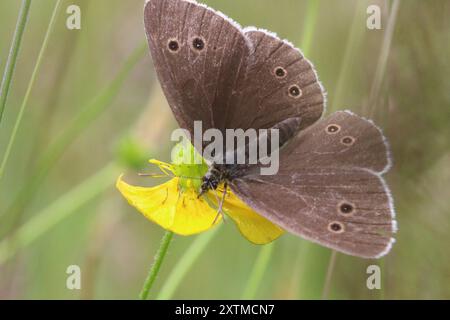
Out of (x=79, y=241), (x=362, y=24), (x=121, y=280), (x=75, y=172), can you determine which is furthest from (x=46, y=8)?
(x=362, y=24)

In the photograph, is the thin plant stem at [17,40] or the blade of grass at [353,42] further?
the blade of grass at [353,42]

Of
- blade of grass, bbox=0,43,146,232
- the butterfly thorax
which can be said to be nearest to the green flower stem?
the butterfly thorax

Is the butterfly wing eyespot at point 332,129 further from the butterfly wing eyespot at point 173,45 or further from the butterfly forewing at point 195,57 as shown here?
the butterfly wing eyespot at point 173,45

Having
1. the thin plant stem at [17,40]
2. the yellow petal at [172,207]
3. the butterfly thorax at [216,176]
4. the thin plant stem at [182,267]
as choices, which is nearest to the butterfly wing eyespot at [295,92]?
the butterfly thorax at [216,176]

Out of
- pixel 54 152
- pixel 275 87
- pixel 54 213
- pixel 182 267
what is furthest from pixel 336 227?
pixel 54 213

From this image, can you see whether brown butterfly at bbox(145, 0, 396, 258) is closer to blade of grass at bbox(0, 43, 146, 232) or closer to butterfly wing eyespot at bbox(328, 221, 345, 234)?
butterfly wing eyespot at bbox(328, 221, 345, 234)

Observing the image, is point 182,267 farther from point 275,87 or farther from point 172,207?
point 275,87
